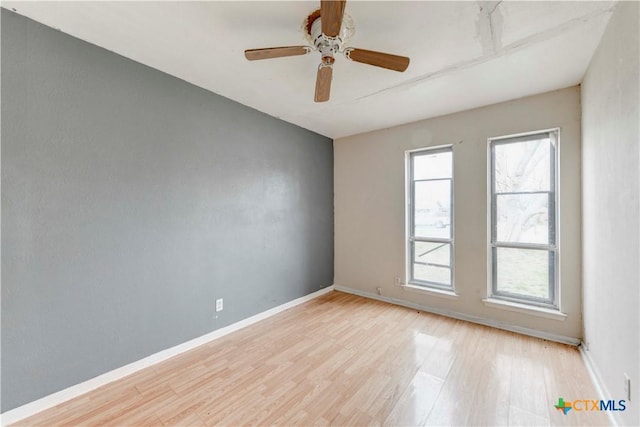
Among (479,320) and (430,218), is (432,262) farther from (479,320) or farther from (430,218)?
(479,320)

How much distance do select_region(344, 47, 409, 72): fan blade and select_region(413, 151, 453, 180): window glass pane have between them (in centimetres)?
194

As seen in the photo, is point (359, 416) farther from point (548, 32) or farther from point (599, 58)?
point (599, 58)

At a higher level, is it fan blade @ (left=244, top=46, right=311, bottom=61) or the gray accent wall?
fan blade @ (left=244, top=46, right=311, bottom=61)

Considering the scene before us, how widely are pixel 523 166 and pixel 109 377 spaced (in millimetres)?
4334

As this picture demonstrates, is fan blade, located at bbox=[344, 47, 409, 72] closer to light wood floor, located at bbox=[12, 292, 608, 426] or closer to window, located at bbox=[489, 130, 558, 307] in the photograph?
window, located at bbox=[489, 130, 558, 307]

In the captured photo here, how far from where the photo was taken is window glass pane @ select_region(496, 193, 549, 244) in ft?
9.00

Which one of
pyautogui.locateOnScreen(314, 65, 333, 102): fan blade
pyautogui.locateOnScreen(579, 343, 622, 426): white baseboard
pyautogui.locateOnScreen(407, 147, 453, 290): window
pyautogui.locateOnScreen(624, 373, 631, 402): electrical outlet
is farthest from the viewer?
pyautogui.locateOnScreen(407, 147, 453, 290): window

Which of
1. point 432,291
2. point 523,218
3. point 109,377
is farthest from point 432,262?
point 109,377

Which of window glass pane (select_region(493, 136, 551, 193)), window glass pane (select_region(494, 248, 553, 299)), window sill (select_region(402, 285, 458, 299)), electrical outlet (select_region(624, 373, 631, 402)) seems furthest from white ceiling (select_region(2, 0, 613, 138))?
window sill (select_region(402, 285, 458, 299))

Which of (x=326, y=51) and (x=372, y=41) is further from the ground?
(x=372, y=41)

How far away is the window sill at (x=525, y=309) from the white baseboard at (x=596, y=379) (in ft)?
0.96

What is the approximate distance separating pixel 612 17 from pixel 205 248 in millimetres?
3515

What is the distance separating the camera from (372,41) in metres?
1.88

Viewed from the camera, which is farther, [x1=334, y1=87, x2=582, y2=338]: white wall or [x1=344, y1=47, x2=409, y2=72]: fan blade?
[x1=334, y1=87, x2=582, y2=338]: white wall
